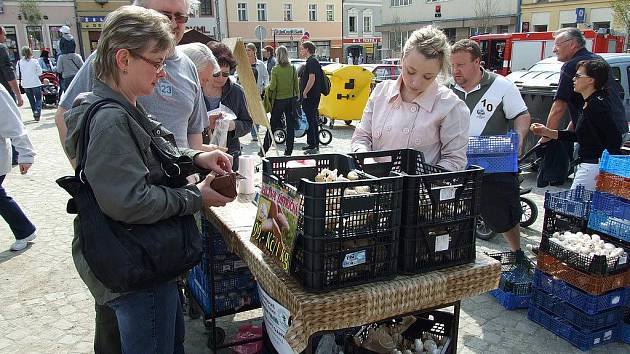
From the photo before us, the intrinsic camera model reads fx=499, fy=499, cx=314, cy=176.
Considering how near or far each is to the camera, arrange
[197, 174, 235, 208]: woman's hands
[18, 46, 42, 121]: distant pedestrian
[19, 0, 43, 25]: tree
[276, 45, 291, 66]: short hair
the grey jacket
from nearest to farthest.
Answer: the grey jacket < [197, 174, 235, 208]: woman's hands < [276, 45, 291, 66]: short hair < [18, 46, 42, 121]: distant pedestrian < [19, 0, 43, 25]: tree

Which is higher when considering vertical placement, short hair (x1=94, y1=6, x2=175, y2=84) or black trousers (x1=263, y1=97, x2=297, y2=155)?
short hair (x1=94, y1=6, x2=175, y2=84)

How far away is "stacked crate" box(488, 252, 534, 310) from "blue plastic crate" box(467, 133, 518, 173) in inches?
30.9

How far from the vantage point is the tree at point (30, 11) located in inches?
1404

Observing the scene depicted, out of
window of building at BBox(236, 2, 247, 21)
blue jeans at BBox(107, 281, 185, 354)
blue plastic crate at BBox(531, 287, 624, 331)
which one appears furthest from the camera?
window of building at BBox(236, 2, 247, 21)

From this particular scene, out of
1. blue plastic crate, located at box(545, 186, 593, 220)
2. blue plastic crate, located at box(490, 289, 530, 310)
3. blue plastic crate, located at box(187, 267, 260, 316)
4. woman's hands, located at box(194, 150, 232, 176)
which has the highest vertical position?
woman's hands, located at box(194, 150, 232, 176)

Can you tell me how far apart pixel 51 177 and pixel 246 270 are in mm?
5578

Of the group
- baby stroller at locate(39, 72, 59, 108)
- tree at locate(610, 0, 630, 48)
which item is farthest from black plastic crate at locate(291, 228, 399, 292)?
tree at locate(610, 0, 630, 48)

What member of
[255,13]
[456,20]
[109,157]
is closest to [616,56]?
[109,157]

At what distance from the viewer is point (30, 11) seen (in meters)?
35.7

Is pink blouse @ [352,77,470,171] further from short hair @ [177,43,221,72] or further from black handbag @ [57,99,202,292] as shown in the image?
short hair @ [177,43,221,72]

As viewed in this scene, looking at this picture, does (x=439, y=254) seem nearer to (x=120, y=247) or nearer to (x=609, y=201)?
(x=120, y=247)

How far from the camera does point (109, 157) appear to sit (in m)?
1.68

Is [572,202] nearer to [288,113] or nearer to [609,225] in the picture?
[609,225]

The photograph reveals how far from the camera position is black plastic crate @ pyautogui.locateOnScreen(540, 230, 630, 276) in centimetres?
316
